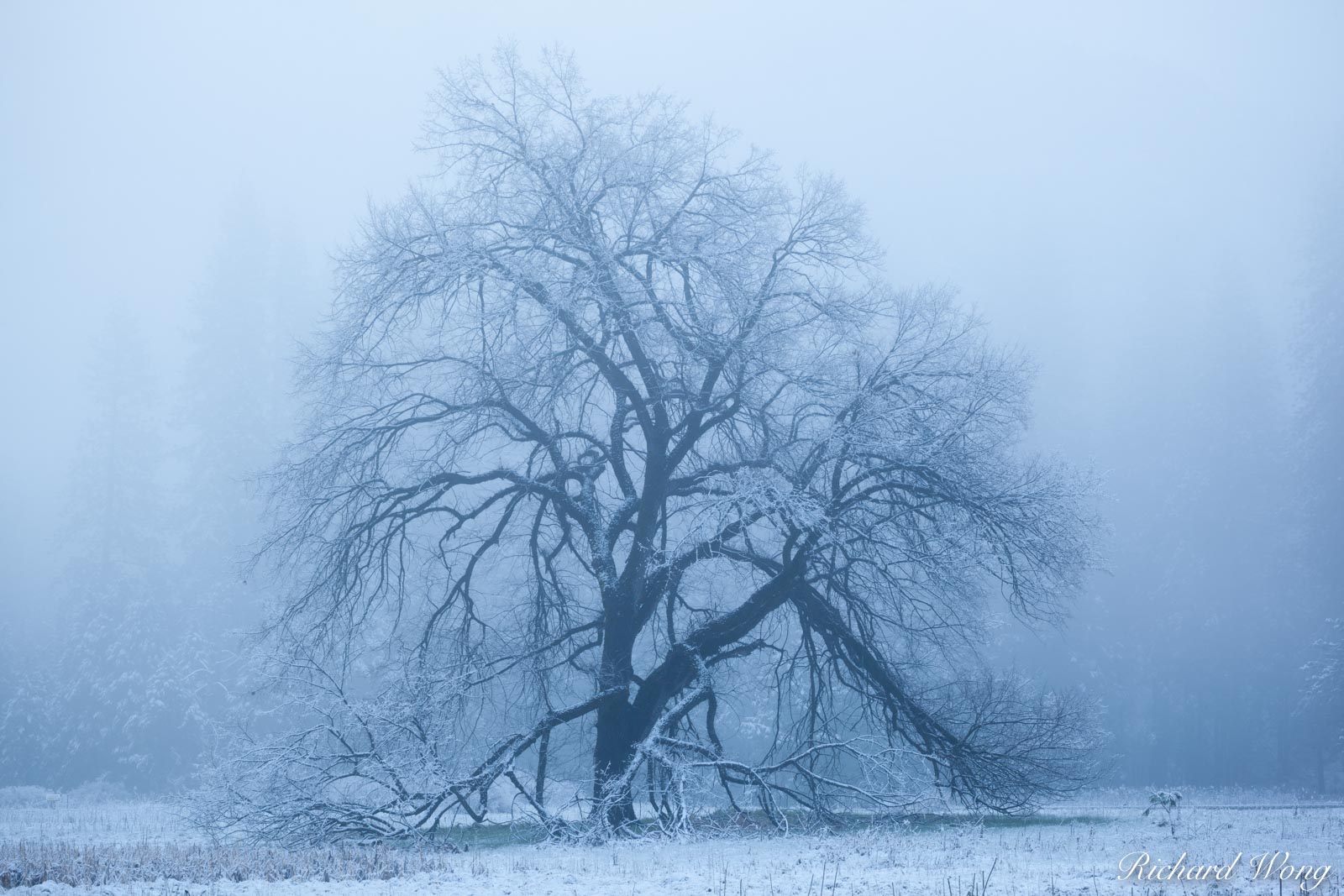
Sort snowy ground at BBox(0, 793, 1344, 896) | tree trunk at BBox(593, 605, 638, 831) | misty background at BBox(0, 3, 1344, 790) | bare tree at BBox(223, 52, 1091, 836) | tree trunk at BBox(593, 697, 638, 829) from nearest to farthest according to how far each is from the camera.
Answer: snowy ground at BBox(0, 793, 1344, 896)
bare tree at BBox(223, 52, 1091, 836)
tree trunk at BBox(593, 697, 638, 829)
tree trunk at BBox(593, 605, 638, 831)
misty background at BBox(0, 3, 1344, 790)

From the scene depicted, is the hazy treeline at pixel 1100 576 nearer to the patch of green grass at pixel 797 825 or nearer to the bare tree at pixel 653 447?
the patch of green grass at pixel 797 825

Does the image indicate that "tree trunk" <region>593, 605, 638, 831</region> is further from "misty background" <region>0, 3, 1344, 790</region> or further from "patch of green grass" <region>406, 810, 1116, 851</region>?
"misty background" <region>0, 3, 1344, 790</region>

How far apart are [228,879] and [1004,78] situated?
396 feet

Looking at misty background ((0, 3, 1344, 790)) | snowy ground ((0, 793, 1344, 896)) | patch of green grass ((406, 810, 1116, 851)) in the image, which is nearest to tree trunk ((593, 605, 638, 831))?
patch of green grass ((406, 810, 1116, 851))

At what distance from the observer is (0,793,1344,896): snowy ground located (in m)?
8.66

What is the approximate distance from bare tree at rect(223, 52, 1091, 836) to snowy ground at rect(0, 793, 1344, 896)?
1438 millimetres

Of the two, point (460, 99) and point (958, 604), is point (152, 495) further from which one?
point (958, 604)

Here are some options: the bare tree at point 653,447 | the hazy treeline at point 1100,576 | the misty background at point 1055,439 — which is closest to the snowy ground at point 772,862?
the bare tree at point 653,447

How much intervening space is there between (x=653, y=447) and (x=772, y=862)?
6.27 metres

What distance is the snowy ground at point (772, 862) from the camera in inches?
341

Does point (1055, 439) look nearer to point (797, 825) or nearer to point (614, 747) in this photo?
point (797, 825)

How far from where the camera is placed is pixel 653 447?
15188mm

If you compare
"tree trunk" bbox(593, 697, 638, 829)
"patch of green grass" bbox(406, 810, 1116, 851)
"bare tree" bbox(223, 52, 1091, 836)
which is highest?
"bare tree" bbox(223, 52, 1091, 836)

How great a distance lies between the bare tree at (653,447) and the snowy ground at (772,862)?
144 cm
